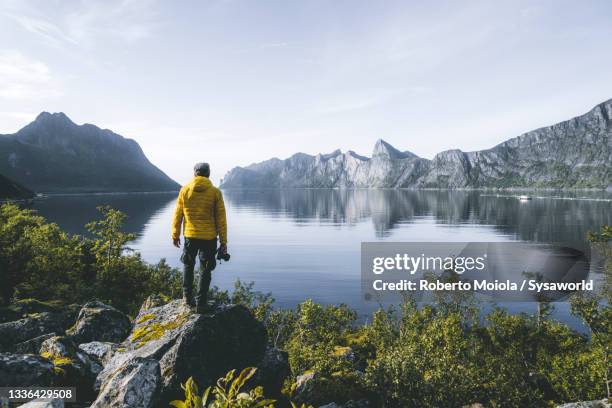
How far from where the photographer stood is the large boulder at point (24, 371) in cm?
888

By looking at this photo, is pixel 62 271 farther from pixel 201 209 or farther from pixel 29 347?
pixel 201 209

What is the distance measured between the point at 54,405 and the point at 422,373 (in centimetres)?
1277

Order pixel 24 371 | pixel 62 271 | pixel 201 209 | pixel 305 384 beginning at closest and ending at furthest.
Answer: pixel 24 371 → pixel 201 209 → pixel 305 384 → pixel 62 271

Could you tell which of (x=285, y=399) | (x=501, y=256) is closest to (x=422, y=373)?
(x=285, y=399)

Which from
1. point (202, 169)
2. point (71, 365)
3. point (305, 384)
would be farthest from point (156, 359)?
point (305, 384)

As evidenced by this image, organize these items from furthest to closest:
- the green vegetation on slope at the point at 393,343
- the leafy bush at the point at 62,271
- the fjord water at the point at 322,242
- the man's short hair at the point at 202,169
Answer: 1. the fjord water at the point at 322,242
2. the leafy bush at the point at 62,271
3. the green vegetation on slope at the point at 393,343
4. the man's short hair at the point at 202,169

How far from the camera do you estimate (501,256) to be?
82.1 metres

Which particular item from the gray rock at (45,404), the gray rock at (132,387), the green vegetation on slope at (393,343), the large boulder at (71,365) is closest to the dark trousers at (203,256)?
the green vegetation on slope at (393,343)

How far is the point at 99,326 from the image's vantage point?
47.4 ft

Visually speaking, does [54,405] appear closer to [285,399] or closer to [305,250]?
[285,399]

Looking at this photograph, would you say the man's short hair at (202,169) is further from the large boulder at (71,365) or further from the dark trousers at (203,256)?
the large boulder at (71,365)

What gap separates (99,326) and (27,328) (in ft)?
7.95

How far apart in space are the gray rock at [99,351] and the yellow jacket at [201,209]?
4.22m

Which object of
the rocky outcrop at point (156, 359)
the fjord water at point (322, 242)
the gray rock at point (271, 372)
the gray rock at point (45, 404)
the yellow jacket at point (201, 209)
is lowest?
the fjord water at point (322, 242)
